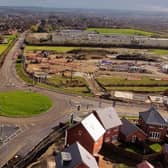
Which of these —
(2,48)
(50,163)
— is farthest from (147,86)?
(2,48)

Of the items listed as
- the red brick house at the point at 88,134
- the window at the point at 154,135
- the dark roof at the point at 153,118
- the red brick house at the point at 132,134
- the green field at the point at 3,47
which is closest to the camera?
the red brick house at the point at 88,134

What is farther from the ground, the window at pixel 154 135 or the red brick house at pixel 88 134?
the red brick house at pixel 88 134

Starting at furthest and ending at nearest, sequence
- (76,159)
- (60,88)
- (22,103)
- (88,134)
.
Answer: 1. (60,88)
2. (22,103)
3. (88,134)
4. (76,159)

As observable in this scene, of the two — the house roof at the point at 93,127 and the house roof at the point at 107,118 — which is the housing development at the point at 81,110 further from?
the house roof at the point at 107,118

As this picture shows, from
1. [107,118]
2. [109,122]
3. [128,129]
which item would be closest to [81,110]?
[107,118]

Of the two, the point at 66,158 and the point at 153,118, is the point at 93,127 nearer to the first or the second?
the point at 153,118

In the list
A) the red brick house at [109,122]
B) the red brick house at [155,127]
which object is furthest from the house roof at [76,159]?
the red brick house at [155,127]
